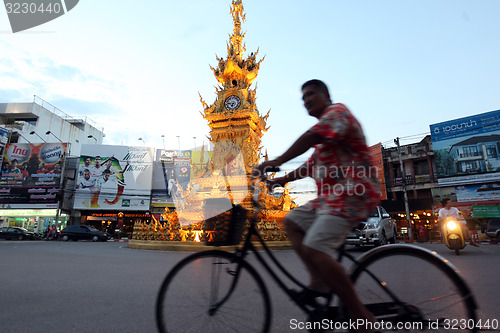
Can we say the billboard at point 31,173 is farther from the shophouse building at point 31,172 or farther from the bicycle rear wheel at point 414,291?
the bicycle rear wheel at point 414,291

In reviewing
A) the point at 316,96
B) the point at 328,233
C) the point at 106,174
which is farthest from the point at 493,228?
the point at 106,174

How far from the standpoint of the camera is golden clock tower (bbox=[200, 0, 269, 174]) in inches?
577

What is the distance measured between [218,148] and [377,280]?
13.5m

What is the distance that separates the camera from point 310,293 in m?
1.80

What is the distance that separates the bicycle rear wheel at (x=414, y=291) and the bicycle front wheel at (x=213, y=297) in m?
0.69

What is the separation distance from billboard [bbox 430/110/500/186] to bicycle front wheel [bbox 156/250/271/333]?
102 ft

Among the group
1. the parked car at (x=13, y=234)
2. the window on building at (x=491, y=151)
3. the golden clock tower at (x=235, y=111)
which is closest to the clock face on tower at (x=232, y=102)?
the golden clock tower at (x=235, y=111)

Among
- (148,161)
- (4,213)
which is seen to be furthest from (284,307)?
(4,213)

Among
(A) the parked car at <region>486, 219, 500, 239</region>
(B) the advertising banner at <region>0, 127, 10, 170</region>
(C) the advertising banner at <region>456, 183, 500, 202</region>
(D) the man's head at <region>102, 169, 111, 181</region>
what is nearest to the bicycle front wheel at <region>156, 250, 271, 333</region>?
(A) the parked car at <region>486, 219, 500, 239</region>

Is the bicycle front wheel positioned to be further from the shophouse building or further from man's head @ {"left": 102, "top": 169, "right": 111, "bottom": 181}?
man's head @ {"left": 102, "top": 169, "right": 111, "bottom": 181}

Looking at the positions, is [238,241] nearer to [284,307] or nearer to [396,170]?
[284,307]

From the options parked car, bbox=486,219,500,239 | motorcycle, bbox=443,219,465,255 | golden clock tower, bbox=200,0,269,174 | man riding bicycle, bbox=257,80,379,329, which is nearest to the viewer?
man riding bicycle, bbox=257,80,379,329

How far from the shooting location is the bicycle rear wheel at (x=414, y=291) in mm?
1707

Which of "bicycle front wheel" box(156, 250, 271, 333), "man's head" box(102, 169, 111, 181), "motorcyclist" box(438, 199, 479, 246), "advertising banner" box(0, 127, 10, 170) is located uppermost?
"advertising banner" box(0, 127, 10, 170)
